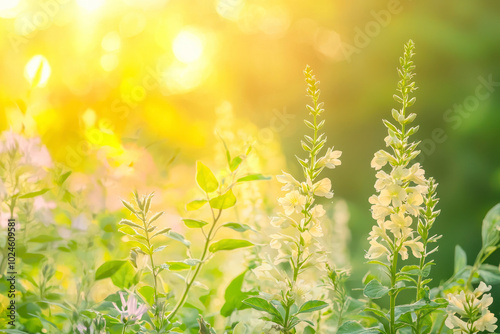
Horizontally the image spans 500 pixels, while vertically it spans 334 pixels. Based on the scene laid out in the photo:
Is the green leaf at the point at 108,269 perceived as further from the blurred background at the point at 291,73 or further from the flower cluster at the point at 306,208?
the blurred background at the point at 291,73

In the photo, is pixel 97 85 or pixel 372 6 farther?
pixel 372 6

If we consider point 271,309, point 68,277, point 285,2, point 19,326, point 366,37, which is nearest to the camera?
point 271,309

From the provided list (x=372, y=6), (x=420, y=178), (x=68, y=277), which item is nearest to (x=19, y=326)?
(x=68, y=277)

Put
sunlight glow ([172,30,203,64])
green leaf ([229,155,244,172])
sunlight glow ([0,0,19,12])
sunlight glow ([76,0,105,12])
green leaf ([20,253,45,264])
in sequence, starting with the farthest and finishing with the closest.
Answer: sunlight glow ([172,30,203,64]), sunlight glow ([76,0,105,12]), sunlight glow ([0,0,19,12]), green leaf ([20,253,45,264]), green leaf ([229,155,244,172])

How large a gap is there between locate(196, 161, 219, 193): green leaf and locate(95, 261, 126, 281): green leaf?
7.3 inches

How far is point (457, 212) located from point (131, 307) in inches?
102

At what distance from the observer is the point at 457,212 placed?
295 cm

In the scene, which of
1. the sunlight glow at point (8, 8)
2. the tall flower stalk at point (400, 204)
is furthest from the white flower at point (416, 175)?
the sunlight glow at point (8, 8)

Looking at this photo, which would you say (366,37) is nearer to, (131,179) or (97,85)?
(97,85)

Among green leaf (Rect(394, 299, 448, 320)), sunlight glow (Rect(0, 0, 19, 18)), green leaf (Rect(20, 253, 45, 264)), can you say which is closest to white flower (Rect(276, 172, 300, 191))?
green leaf (Rect(394, 299, 448, 320))

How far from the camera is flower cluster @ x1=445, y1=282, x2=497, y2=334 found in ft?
2.44

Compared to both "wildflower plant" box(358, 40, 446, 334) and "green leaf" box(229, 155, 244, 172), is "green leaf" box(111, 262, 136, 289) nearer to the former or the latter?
"green leaf" box(229, 155, 244, 172)

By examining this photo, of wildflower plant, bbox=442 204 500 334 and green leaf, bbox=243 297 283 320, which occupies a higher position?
wildflower plant, bbox=442 204 500 334

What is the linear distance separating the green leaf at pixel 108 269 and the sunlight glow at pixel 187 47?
315 cm
